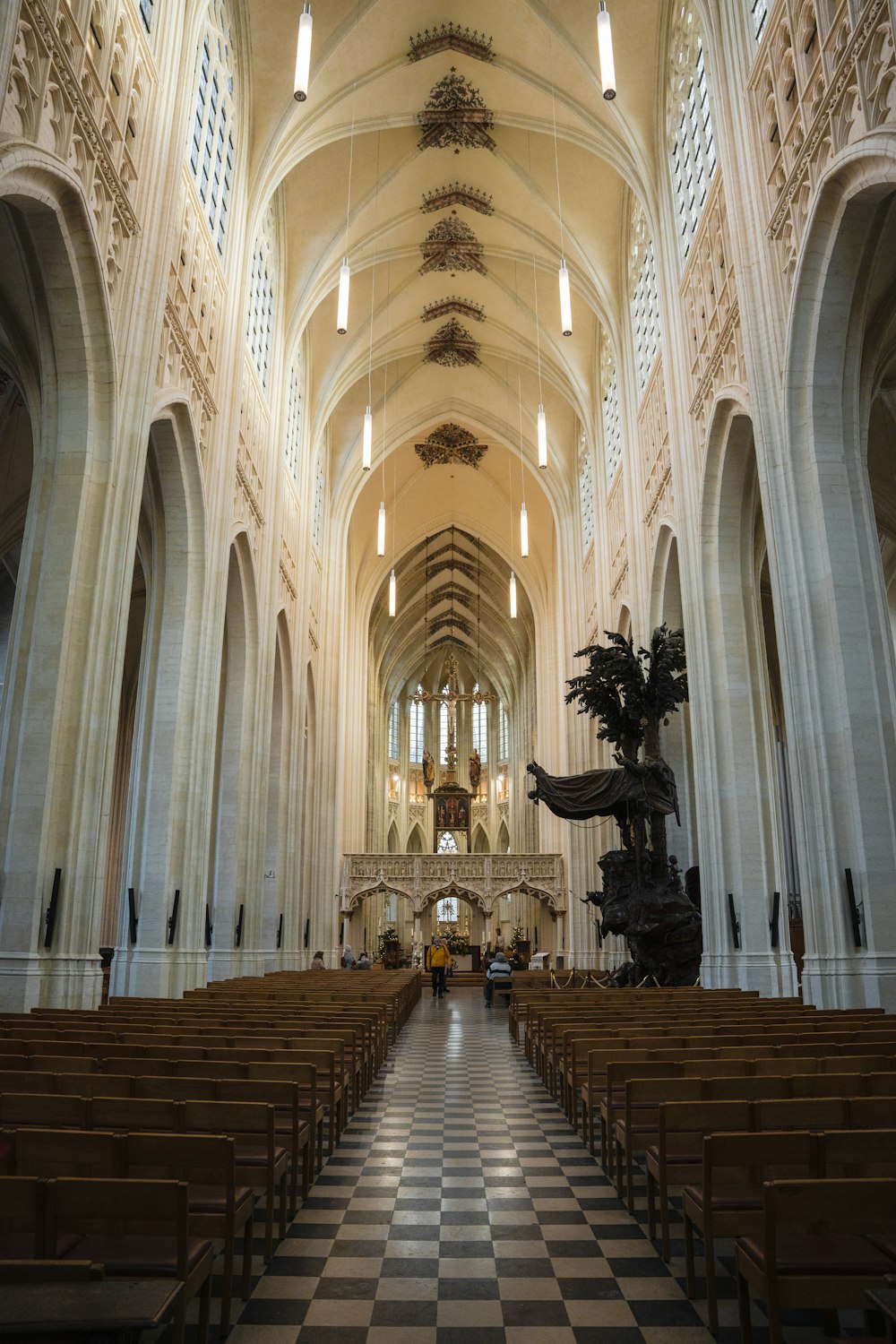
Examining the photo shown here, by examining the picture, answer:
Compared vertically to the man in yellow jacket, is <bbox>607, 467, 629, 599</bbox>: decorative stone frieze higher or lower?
higher

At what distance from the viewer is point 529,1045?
12.1 meters

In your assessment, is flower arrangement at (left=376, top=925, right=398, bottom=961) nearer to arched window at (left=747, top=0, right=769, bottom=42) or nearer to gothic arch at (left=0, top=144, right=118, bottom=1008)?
gothic arch at (left=0, top=144, right=118, bottom=1008)

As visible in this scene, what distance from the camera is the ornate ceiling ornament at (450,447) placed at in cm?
3456

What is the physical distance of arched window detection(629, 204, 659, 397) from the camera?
66.5 feet

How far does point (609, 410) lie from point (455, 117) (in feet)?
26.5

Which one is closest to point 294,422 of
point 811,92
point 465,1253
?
point 811,92

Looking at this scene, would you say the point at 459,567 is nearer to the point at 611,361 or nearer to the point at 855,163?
the point at 611,361

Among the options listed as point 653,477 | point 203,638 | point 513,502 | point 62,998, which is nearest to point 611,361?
point 653,477

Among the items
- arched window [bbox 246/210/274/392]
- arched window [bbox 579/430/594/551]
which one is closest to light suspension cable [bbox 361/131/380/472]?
arched window [bbox 246/210/274/392]

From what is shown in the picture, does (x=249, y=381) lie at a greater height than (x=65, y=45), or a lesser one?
greater

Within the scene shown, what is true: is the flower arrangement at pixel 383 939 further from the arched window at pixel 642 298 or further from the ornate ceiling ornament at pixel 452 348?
the arched window at pixel 642 298

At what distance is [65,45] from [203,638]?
8.35 meters

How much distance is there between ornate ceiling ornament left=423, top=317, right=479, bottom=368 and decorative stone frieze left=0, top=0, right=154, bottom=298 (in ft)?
56.5

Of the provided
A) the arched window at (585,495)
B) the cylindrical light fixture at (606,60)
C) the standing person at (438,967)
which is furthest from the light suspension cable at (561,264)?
the standing person at (438,967)
